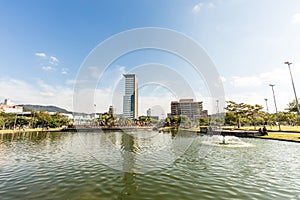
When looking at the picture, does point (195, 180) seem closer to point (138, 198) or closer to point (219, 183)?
point (219, 183)

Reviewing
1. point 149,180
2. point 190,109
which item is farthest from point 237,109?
point 190,109

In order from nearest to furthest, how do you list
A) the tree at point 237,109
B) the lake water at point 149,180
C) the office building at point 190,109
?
the lake water at point 149,180 → the tree at point 237,109 → the office building at point 190,109

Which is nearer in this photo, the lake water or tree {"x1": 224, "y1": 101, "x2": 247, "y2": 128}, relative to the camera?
the lake water

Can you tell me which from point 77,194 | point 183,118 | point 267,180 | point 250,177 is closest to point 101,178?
point 77,194

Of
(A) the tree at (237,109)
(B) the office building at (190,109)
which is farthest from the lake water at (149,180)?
(B) the office building at (190,109)

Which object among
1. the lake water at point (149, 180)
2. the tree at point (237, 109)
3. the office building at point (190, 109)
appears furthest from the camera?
the office building at point (190, 109)

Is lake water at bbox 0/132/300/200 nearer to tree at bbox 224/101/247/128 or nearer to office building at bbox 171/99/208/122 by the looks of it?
tree at bbox 224/101/247/128

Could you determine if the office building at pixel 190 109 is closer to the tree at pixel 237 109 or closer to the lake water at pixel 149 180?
the tree at pixel 237 109

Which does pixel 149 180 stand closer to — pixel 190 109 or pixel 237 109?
pixel 237 109

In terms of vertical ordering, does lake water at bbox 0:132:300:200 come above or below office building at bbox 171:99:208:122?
below

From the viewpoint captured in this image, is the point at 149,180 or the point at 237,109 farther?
the point at 237,109

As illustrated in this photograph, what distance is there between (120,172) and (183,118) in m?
85.8

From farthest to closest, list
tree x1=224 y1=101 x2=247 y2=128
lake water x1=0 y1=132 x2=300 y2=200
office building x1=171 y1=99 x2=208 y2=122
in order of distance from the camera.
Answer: office building x1=171 y1=99 x2=208 y2=122 → tree x1=224 y1=101 x2=247 y2=128 → lake water x1=0 y1=132 x2=300 y2=200

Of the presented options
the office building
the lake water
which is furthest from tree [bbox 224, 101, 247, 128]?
the office building
